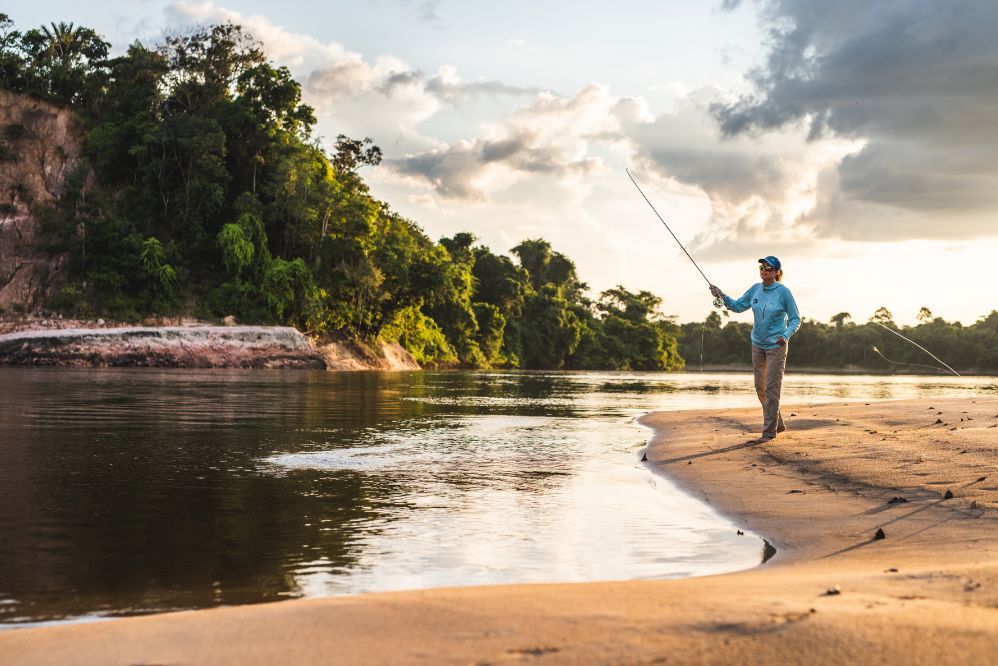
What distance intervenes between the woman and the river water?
185 cm

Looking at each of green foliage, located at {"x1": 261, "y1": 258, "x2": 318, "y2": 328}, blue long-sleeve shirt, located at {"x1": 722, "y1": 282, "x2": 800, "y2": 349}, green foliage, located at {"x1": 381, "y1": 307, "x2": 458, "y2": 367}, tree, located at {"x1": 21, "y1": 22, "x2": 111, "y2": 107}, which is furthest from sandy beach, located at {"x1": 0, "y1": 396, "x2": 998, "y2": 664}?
tree, located at {"x1": 21, "y1": 22, "x2": 111, "y2": 107}

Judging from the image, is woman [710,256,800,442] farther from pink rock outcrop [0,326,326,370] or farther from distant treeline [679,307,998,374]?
distant treeline [679,307,998,374]

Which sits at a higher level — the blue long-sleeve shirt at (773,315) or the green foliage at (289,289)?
the green foliage at (289,289)

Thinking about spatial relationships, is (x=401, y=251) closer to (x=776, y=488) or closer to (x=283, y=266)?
(x=283, y=266)

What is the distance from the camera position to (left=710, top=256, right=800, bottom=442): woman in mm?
10266

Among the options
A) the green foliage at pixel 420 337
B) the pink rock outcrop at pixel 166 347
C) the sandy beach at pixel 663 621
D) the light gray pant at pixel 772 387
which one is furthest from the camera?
the green foliage at pixel 420 337

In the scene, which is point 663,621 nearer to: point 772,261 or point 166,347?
point 772,261

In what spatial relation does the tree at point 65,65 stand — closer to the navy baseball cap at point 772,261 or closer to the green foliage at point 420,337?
the green foliage at point 420,337

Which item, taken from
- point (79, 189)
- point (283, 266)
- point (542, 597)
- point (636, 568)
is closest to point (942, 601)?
point (542, 597)

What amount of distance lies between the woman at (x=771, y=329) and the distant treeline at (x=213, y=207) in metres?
42.9

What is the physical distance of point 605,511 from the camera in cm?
607

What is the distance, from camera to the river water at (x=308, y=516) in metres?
3.91

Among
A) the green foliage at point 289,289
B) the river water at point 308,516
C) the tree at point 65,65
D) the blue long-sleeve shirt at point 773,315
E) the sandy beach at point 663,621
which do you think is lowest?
the river water at point 308,516

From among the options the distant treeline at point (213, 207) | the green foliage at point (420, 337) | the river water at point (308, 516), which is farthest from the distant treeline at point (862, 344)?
the river water at point (308, 516)
